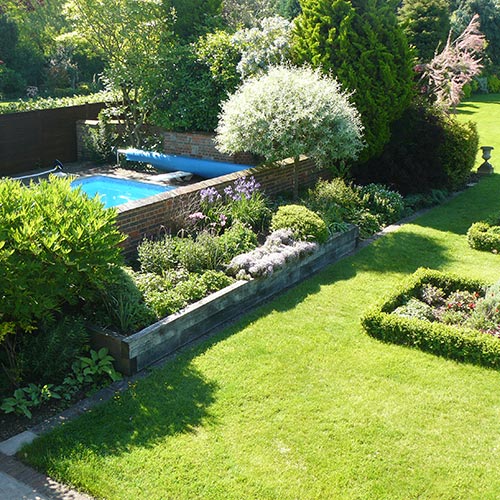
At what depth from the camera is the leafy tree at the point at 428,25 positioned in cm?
2603

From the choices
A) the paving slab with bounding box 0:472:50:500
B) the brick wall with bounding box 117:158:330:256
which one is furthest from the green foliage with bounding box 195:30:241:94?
the paving slab with bounding box 0:472:50:500

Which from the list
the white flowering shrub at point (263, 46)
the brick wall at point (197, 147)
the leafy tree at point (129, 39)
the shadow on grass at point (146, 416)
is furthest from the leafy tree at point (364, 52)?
the shadow on grass at point (146, 416)

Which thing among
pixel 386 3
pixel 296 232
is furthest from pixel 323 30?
pixel 296 232

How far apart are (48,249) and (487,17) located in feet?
127

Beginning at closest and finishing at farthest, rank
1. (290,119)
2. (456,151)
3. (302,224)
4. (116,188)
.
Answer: (302,224), (290,119), (116,188), (456,151)

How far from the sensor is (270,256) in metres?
8.09

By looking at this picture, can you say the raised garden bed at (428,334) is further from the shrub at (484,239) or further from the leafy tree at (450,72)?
the leafy tree at (450,72)

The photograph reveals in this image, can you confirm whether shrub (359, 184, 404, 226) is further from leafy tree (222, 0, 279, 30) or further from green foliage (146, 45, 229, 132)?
leafy tree (222, 0, 279, 30)

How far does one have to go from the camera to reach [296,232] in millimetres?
8852

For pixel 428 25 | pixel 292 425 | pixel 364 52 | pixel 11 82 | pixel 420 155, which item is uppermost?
pixel 428 25

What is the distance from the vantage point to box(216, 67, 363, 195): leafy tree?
10.1 metres

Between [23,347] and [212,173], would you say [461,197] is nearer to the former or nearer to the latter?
[212,173]

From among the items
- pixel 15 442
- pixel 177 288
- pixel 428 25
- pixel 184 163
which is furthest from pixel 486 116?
pixel 15 442

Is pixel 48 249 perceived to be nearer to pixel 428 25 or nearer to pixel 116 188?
pixel 116 188
